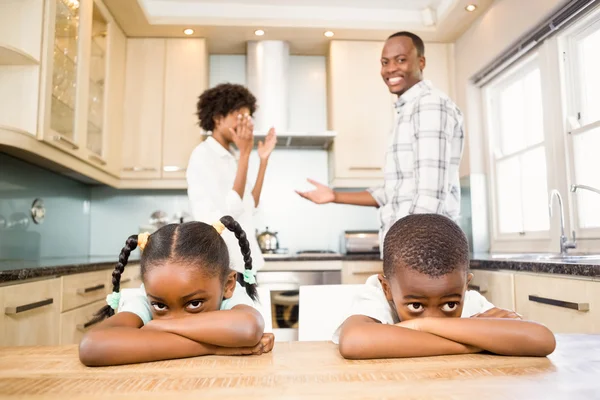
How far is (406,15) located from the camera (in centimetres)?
333

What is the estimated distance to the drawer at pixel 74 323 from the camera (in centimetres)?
193

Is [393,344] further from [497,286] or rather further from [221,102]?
[221,102]

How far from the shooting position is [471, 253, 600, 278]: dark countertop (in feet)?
4.61

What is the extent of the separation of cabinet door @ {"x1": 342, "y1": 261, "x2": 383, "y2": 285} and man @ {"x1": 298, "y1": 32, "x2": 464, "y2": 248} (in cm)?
117

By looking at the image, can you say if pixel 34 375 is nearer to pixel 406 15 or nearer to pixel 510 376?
pixel 510 376

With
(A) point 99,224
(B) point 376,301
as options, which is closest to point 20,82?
(A) point 99,224

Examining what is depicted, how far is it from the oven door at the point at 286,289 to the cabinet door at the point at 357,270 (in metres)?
0.10

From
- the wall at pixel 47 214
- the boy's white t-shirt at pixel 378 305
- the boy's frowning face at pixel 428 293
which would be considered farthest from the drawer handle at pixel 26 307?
the boy's frowning face at pixel 428 293

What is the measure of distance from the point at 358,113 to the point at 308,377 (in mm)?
2951

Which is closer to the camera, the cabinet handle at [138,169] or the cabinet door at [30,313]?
the cabinet door at [30,313]

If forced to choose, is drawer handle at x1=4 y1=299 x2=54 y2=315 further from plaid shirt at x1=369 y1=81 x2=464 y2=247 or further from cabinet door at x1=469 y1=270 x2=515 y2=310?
cabinet door at x1=469 y1=270 x2=515 y2=310

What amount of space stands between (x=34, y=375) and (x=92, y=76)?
2579 mm

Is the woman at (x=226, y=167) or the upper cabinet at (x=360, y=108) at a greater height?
the upper cabinet at (x=360, y=108)

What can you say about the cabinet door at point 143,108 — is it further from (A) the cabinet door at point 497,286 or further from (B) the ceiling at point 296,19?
(A) the cabinet door at point 497,286
